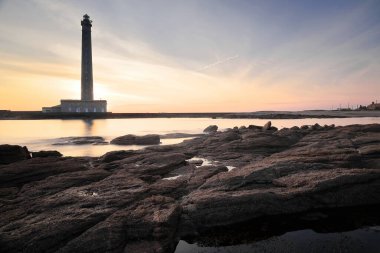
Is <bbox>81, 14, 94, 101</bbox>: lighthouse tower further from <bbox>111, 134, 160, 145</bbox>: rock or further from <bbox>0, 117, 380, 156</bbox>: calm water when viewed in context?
<bbox>111, 134, 160, 145</bbox>: rock

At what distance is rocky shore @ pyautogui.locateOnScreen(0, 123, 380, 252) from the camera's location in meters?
9.93

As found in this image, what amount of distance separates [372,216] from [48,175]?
1766cm

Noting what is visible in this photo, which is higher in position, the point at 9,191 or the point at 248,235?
the point at 9,191

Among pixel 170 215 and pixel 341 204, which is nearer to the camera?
pixel 170 215

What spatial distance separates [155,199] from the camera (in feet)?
41.0

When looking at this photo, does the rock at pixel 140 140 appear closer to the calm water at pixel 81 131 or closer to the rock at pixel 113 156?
the calm water at pixel 81 131

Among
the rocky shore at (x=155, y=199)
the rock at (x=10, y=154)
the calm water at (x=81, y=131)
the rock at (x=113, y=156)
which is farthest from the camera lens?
the calm water at (x=81, y=131)

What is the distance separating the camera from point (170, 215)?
10984 mm

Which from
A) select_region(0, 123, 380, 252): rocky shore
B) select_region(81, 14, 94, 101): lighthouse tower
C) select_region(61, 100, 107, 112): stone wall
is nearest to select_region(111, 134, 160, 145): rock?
select_region(0, 123, 380, 252): rocky shore

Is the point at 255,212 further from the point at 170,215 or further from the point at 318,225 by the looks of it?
the point at 170,215

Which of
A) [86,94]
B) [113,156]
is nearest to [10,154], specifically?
[113,156]

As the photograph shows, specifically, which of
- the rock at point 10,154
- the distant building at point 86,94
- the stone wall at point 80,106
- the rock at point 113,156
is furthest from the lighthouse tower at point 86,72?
the rock at point 10,154

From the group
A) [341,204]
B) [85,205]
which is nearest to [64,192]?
[85,205]

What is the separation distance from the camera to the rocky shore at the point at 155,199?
9.93 metres
